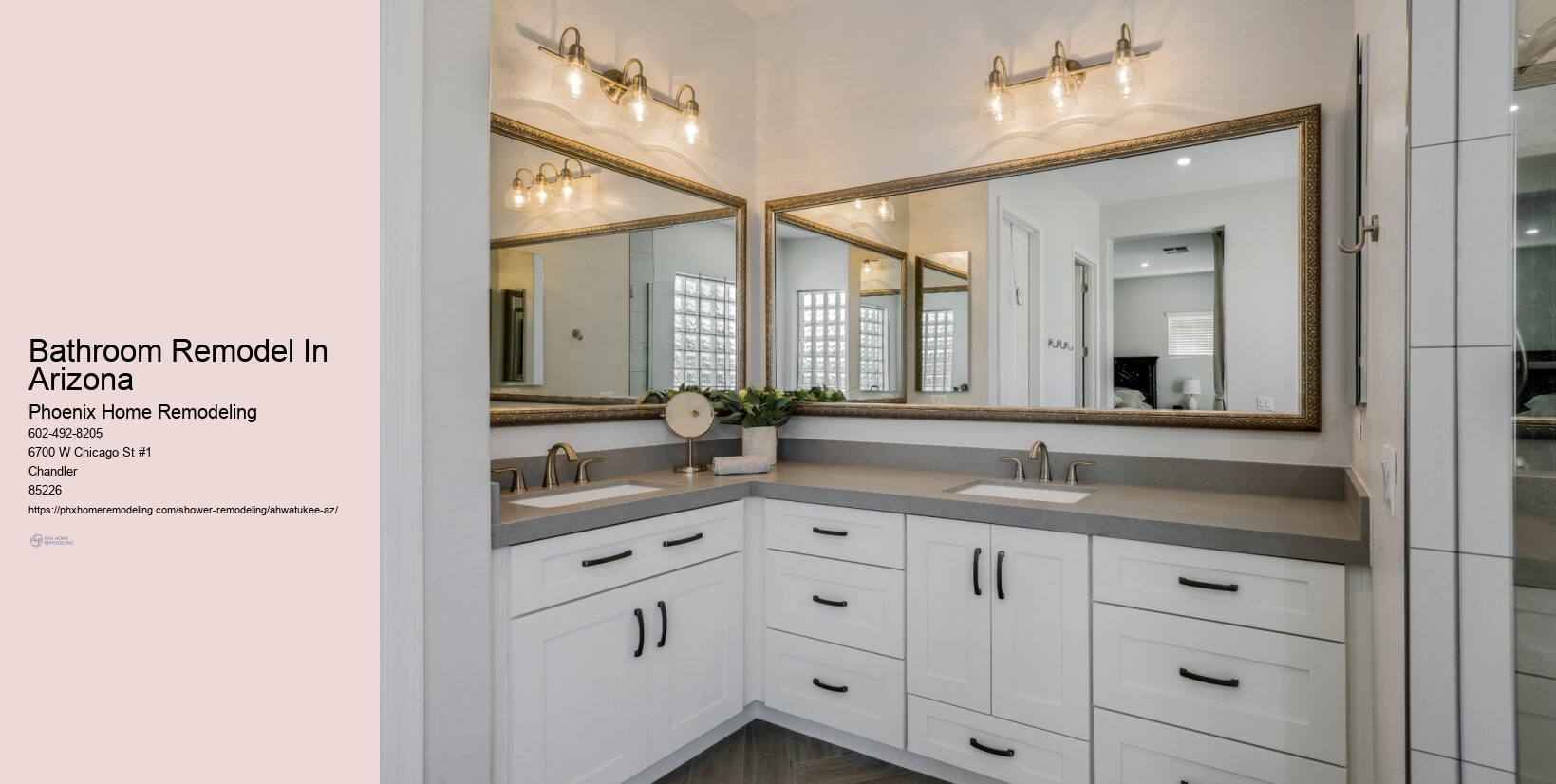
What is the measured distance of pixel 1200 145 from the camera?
216cm

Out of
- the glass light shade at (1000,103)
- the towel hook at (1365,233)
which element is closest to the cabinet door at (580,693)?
the towel hook at (1365,233)

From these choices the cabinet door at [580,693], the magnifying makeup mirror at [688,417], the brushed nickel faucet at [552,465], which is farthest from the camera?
the magnifying makeup mirror at [688,417]

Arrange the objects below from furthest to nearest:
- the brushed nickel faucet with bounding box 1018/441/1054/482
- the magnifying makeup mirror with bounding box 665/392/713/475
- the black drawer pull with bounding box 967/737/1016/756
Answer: the magnifying makeup mirror with bounding box 665/392/713/475 < the brushed nickel faucet with bounding box 1018/441/1054/482 < the black drawer pull with bounding box 967/737/1016/756

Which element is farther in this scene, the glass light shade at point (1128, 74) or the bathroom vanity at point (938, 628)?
the glass light shade at point (1128, 74)

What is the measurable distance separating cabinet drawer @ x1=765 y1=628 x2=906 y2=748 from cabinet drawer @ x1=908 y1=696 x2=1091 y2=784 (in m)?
0.07

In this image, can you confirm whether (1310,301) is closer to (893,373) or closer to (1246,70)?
(1246,70)

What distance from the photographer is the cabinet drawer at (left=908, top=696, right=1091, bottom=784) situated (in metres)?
1.83

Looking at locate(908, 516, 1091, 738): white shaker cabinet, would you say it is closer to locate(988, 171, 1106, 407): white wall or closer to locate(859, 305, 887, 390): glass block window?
locate(988, 171, 1106, 407): white wall

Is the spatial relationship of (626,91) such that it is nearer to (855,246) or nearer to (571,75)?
(571,75)

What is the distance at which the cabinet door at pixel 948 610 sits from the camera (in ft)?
6.34

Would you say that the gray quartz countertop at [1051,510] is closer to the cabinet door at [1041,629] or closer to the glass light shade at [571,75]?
the cabinet door at [1041,629]

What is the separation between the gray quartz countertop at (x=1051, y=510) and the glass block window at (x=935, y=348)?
39 centimetres

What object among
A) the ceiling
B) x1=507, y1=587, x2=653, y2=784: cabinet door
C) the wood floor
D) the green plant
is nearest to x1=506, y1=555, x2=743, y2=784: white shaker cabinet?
x1=507, y1=587, x2=653, y2=784: cabinet door
